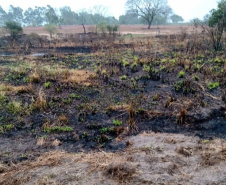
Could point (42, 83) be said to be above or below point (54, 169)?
above

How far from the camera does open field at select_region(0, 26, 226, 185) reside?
305cm

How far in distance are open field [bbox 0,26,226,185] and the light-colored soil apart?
2 cm

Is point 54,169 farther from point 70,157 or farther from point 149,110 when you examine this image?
point 149,110

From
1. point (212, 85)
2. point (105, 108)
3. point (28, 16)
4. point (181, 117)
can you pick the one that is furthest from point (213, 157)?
point (28, 16)

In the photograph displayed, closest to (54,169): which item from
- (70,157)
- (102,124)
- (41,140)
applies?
(70,157)

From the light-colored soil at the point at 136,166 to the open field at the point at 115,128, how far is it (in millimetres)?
15

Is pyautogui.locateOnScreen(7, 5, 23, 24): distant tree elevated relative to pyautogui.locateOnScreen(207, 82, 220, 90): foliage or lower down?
elevated

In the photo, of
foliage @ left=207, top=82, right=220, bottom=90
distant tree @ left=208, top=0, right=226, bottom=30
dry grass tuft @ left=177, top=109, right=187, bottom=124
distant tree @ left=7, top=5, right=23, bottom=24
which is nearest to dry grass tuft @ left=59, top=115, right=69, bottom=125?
dry grass tuft @ left=177, top=109, right=187, bottom=124

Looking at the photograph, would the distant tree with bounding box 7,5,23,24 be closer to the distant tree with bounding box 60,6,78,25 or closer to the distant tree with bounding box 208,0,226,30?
the distant tree with bounding box 60,6,78,25

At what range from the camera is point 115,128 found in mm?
4250

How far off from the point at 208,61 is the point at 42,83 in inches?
286

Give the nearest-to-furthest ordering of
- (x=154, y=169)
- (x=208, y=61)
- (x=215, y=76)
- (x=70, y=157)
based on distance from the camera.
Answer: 1. (x=154, y=169)
2. (x=70, y=157)
3. (x=215, y=76)
4. (x=208, y=61)

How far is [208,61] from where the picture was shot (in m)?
8.69

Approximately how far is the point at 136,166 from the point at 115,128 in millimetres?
1217
